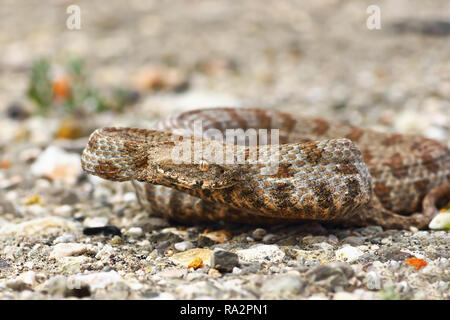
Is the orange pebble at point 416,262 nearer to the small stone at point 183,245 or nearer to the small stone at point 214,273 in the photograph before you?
the small stone at point 214,273

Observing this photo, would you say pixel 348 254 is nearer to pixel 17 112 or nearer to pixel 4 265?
pixel 4 265

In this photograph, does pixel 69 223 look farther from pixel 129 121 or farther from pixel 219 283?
pixel 129 121

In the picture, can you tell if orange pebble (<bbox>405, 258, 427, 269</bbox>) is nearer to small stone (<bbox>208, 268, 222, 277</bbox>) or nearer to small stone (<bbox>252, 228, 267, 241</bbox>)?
small stone (<bbox>252, 228, 267, 241</bbox>)

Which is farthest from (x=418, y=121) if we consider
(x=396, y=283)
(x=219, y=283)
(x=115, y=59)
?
(x=115, y=59)

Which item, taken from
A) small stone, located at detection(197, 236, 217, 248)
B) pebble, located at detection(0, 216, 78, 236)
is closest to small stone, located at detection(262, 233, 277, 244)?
small stone, located at detection(197, 236, 217, 248)

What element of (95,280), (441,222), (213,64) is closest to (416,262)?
(441,222)

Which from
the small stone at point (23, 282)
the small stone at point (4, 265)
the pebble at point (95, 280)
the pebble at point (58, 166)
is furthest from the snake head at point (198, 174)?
the pebble at point (58, 166)
